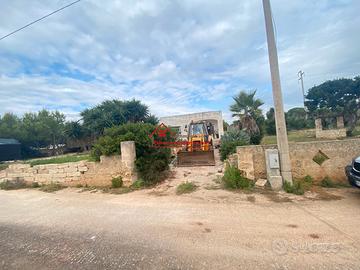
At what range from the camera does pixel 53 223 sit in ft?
13.5

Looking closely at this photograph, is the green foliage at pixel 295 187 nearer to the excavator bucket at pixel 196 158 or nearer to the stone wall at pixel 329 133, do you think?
the excavator bucket at pixel 196 158

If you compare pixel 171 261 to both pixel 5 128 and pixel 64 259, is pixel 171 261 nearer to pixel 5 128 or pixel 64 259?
pixel 64 259

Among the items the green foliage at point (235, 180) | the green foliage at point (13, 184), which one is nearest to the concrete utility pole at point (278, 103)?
the green foliage at point (235, 180)

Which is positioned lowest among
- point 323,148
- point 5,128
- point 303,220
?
point 303,220

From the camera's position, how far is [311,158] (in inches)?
210

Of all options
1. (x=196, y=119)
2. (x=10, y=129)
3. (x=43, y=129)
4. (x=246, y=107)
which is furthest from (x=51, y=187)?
(x=10, y=129)

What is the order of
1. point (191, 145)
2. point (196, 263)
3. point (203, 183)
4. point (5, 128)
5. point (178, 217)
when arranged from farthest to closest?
point (5, 128), point (191, 145), point (203, 183), point (178, 217), point (196, 263)

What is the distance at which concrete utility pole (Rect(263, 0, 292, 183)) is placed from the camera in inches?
202

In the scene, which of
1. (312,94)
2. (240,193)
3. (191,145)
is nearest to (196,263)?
(240,193)

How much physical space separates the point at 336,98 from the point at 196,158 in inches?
1183

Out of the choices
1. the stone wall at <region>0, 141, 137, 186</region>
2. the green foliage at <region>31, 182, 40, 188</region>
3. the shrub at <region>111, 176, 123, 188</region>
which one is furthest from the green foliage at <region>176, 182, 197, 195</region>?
the green foliage at <region>31, 182, 40, 188</region>

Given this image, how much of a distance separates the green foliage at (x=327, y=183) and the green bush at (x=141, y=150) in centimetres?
504

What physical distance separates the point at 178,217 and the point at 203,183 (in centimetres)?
247

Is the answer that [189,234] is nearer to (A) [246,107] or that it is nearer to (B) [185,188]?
(B) [185,188]
